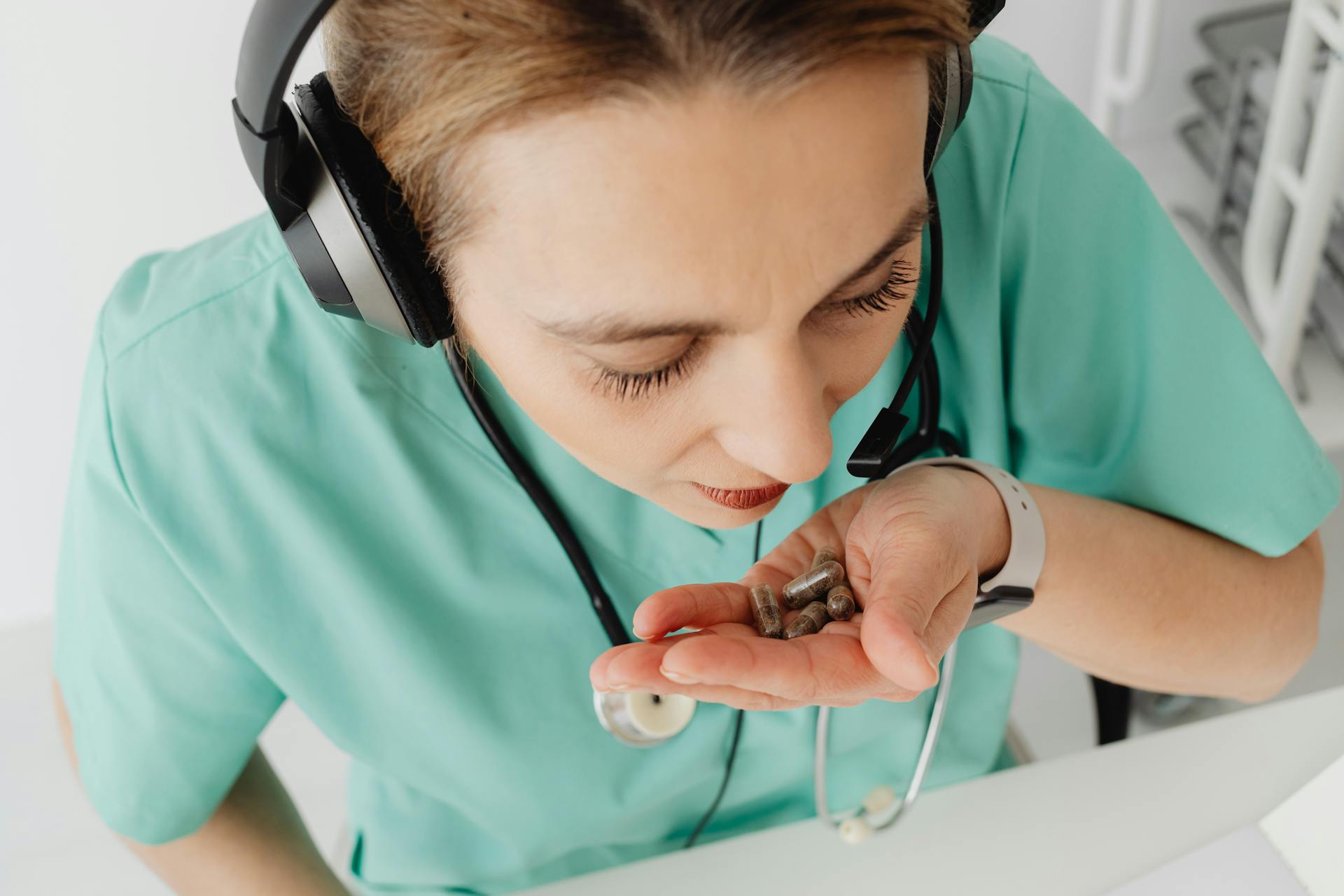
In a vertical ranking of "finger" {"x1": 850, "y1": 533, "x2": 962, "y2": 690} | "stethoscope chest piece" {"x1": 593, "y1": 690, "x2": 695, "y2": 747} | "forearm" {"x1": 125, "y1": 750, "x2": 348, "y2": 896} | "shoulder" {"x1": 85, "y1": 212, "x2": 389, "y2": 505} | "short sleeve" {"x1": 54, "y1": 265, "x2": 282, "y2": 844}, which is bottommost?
"forearm" {"x1": 125, "y1": 750, "x2": 348, "y2": 896}

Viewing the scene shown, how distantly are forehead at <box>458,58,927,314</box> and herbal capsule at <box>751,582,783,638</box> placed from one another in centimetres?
23

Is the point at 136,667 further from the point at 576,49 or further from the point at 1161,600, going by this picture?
the point at 1161,600

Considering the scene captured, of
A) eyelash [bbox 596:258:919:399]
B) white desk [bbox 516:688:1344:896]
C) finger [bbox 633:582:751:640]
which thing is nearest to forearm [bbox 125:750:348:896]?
white desk [bbox 516:688:1344:896]

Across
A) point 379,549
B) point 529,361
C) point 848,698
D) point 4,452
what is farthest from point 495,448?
point 4,452

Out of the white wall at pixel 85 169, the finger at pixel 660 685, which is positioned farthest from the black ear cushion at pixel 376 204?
the white wall at pixel 85 169

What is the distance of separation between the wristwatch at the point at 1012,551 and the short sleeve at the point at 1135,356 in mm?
121

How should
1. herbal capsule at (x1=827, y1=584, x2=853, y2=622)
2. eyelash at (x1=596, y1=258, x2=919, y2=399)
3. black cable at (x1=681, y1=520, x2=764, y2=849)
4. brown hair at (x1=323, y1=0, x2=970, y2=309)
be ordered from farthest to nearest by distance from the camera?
black cable at (x1=681, y1=520, x2=764, y2=849) < herbal capsule at (x1=827, y1=584, x2=853, y2=622) < eyelash at (x1=596, y1=258, x2=919, y2=399) < brown hair at (x1=323, y1=0, x2=970, y2=309)

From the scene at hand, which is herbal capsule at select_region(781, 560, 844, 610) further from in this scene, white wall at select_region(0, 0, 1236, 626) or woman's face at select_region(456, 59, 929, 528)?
white wall at select_region(0, 0, 1236, 626)

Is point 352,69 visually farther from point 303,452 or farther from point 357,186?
point 303,452

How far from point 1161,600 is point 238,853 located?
785 mm

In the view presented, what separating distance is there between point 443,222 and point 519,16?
0.12 meters

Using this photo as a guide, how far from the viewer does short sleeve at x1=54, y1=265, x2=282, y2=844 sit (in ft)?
2.53

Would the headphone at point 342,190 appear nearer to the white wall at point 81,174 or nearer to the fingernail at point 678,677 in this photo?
the fingernail at point 678,677

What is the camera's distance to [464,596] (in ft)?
2.69
